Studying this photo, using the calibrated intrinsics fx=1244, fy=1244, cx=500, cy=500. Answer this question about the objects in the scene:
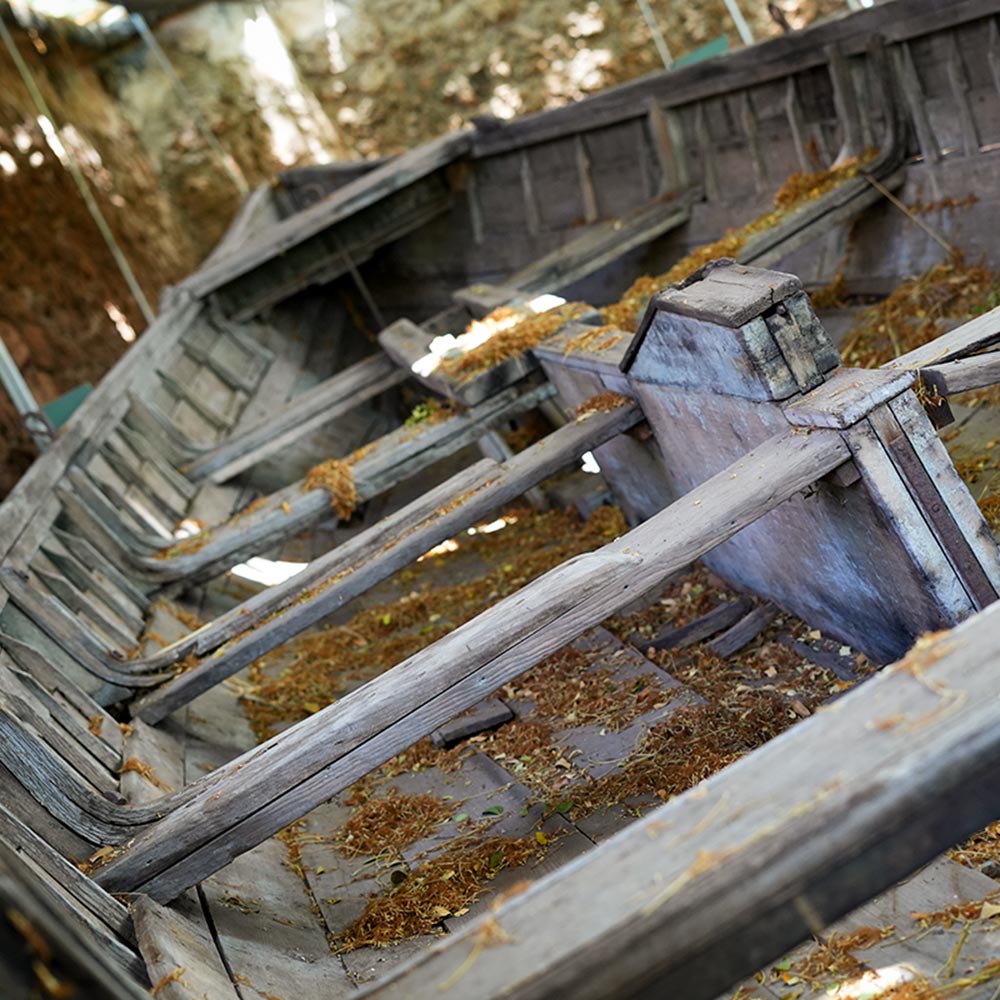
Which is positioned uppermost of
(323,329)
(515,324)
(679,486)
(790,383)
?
(323,329)

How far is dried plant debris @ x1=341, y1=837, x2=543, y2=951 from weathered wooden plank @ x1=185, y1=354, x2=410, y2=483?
458 centimetres

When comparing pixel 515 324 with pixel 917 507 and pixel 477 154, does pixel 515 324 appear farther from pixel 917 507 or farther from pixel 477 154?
pixel 477 154

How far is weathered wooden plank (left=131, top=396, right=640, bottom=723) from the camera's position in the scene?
532cm

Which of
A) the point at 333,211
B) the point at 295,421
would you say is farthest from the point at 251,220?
the point at 295,421

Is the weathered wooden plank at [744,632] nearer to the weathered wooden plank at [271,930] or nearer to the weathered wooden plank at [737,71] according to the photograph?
the weathered wooden plank at [271,930]

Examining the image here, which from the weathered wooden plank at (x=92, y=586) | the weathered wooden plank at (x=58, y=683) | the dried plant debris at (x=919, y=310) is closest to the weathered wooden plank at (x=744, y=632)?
the dried plant debris at (x=919, y=310)

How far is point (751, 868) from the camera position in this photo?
2.00 meters

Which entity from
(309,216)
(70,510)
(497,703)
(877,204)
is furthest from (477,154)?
(497,703)

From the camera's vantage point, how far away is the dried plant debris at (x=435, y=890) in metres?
3.83

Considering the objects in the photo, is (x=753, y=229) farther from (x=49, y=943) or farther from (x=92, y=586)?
(x=49, y=943)

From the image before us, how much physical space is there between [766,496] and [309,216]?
6.99 meters

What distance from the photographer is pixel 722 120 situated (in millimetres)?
8039

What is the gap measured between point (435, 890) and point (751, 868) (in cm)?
217

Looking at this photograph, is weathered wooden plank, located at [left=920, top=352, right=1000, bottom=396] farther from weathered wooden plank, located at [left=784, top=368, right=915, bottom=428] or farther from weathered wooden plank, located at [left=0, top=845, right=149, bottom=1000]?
weathered wooden plank, located at [left=0, top=845, right=149, bottom=1000]
